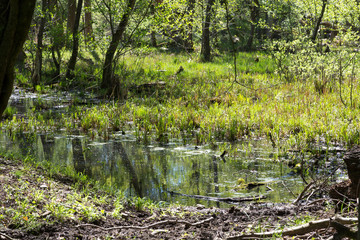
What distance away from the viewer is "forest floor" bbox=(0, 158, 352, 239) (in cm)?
437

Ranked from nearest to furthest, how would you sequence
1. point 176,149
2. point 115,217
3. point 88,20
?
point 115,217
point 176,149
point 88,20

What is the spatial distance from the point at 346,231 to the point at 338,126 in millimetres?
7445

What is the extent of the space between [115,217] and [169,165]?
3372 mm

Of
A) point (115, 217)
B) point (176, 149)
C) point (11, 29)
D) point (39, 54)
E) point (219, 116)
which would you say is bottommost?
point (115, 217)

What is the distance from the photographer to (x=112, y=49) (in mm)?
16469

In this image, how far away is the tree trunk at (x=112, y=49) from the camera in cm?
1548

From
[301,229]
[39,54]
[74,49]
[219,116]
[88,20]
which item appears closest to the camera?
[301,229]

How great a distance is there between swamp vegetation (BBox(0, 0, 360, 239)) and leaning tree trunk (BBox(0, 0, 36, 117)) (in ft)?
0.12

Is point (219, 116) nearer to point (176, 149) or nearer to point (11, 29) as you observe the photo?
point (176, 149)

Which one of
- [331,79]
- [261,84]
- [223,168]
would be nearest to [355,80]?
[331,79]

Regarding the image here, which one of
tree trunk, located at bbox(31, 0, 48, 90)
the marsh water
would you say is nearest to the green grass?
the marsh water

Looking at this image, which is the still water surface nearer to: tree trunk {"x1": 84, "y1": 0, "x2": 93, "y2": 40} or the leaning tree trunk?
the leaning tree trunk

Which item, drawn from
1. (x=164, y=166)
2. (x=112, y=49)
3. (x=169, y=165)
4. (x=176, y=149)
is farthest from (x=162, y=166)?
(x=112, y=49)

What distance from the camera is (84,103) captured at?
50.3 ft
